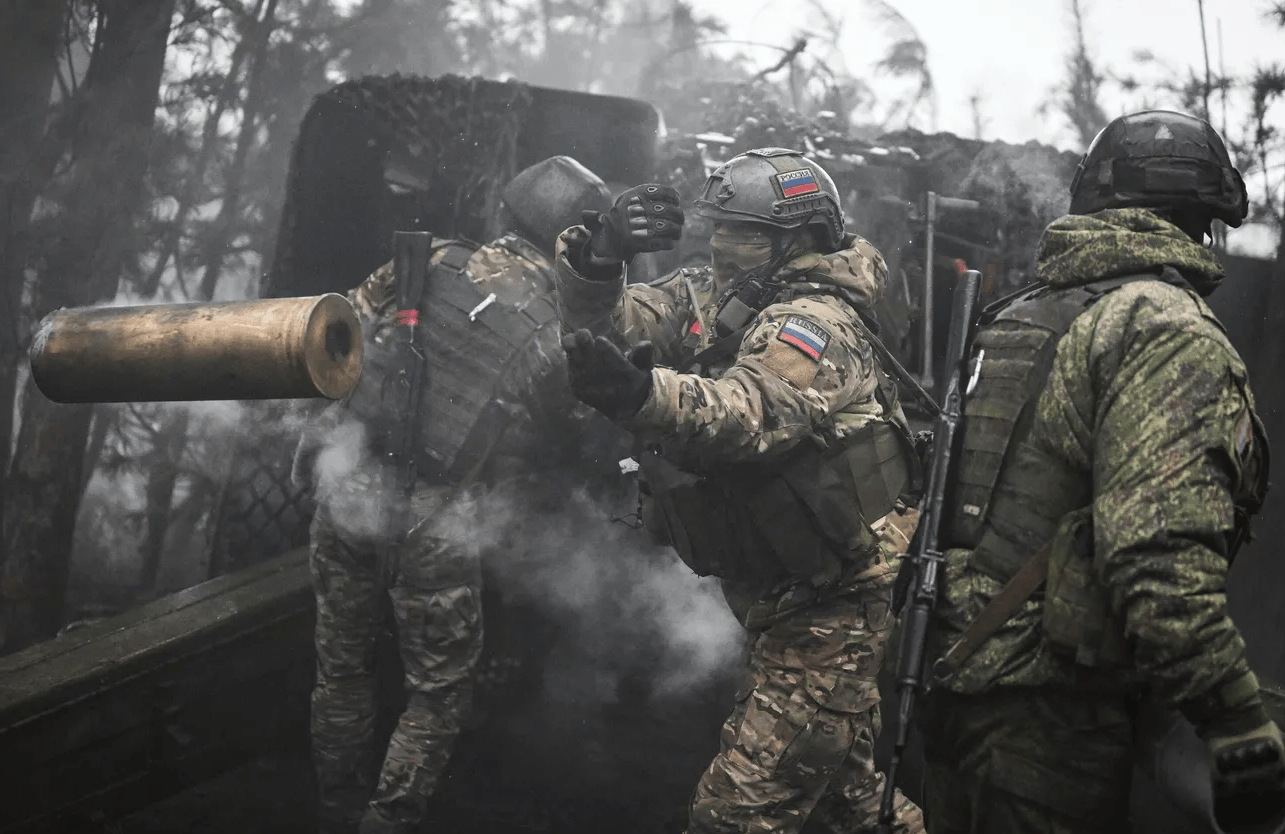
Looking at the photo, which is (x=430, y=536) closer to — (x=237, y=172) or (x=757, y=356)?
(x=757, y=356)

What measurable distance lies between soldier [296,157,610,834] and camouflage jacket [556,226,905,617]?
2.18 feet

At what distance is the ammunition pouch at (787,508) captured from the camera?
315 cm

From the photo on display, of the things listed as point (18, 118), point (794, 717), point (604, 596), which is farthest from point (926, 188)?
point (18, 118)

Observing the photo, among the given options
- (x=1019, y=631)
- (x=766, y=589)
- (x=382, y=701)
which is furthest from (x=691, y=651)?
(x=1019, y=631)

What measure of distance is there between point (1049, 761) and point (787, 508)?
104 centimetres

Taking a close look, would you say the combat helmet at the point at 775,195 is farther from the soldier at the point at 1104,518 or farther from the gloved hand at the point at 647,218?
the soldier at the point at 1104,518

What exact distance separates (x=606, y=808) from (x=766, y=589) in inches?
77.1

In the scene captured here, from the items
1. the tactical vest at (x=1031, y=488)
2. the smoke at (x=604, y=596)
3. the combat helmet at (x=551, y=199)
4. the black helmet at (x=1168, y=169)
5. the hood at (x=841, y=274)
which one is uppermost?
the black helmet at (x=1168, y=169)

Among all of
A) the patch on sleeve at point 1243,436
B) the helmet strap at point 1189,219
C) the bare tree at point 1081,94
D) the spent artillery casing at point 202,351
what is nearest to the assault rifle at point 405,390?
the spent artillery casing at point 202,351

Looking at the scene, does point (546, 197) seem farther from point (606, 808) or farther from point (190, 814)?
point (190, 814)

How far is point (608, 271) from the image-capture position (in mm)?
3580

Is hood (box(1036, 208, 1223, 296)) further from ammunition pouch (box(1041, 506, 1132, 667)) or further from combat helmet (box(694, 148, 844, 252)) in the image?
combat helmet (box(694, 148, 844, 252))

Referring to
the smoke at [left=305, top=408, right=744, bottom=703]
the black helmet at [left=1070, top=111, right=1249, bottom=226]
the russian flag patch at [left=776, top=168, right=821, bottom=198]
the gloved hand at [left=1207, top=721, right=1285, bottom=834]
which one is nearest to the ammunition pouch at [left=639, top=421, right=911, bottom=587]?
the russian flag patch at [left=776, top=168, right=821, bottom=198]

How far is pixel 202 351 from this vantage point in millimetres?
3295
